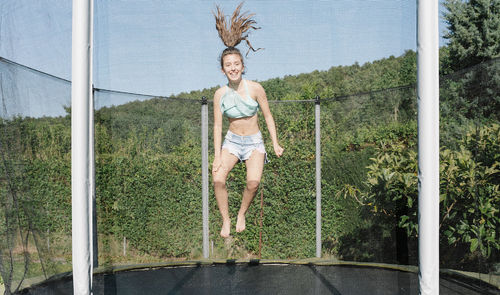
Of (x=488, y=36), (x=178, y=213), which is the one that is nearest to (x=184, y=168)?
(x=178, y=213)

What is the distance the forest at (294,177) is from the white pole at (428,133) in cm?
34

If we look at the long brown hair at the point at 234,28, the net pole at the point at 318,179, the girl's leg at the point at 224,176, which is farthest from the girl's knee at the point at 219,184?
the net pole at the point at 318,179

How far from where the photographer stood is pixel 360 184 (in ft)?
9.15

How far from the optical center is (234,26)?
2334 mm

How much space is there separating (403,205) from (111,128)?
2094 mm

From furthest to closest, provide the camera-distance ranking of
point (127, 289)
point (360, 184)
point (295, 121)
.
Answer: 1. point (295, 121)
2. point (360, 184)
3. point (127, 289)

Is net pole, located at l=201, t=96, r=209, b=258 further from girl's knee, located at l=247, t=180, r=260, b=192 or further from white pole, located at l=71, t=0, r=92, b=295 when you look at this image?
white pole, located at l=71, t=0, r=92, b=295

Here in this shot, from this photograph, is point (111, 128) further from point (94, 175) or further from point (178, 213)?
point (178, 213)

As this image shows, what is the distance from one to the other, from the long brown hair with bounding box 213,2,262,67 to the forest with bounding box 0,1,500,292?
295 mm

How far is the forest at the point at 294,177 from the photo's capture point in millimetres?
2170

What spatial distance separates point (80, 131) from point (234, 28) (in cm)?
108

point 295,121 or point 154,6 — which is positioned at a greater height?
point 154,6

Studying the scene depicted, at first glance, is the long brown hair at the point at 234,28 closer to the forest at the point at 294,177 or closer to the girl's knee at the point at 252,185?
the forest at the point at 294,177

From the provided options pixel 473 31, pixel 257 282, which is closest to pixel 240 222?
pixel 257 282
